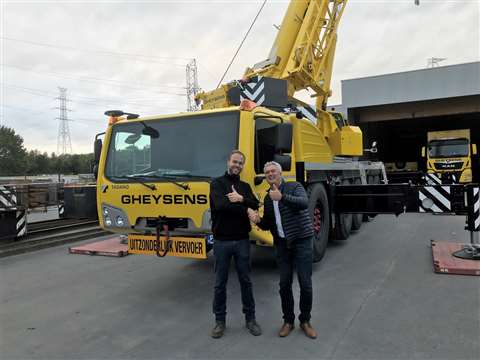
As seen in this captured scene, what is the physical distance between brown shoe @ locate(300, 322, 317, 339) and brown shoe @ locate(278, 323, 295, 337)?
105 millimetres

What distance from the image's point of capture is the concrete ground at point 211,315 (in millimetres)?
3176

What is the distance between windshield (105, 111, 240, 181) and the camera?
4.24 metres

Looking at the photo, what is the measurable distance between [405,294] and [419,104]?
652 inches

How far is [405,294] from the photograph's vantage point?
171 inches

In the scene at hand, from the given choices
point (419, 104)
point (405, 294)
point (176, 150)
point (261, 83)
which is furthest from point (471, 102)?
point (176, 150)

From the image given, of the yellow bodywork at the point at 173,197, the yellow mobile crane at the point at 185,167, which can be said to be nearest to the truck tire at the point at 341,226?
the yellow mobile crane at the point at 185,167

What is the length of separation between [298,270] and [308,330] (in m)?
0.54

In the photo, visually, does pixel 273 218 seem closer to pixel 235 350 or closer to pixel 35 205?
pixel 235 350

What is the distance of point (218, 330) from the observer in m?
3.44

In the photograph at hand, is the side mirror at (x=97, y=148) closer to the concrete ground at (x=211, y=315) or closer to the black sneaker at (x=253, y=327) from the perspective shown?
the concrete ground at (x=211, y=315)

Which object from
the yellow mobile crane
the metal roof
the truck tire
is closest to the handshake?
the yellow mobile crane

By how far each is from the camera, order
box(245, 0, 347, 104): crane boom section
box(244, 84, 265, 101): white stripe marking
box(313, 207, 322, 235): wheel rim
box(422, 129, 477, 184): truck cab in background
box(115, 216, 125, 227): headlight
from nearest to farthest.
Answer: box(115, 216, 125, 227): headlight
box(313, 207, 322, 235): wheel rim
box(244, 84, 265, 101): white stripe marking
box(245, 0, 347, 104): crane boom section
box(422, 129, 477, 184): truck cab in background

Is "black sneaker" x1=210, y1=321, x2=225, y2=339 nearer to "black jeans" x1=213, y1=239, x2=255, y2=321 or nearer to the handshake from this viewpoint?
"black jeans" x1=213, y1=239, x2=255, y2=321

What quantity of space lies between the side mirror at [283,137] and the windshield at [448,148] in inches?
582
